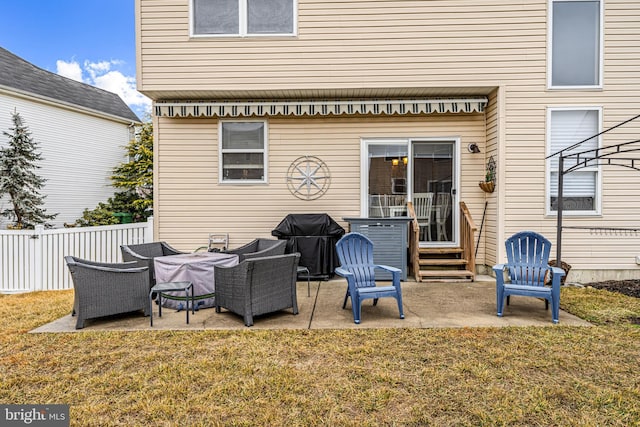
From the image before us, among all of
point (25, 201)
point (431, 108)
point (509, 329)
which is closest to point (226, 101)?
point (431, 108)

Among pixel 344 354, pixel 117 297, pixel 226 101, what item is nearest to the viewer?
pixel 344 354

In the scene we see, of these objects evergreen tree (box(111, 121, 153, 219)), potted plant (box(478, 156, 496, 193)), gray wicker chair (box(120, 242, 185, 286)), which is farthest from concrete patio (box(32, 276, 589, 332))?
evergreen tree (box(111, 121, 153, 219))

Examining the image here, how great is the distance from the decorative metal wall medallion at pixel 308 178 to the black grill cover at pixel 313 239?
623 millimetres

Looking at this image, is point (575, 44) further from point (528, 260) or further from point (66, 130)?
point (66, 130)

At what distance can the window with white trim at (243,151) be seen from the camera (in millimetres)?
7414

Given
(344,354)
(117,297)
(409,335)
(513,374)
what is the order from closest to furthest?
(513,374), (344,354), (409,335), (117,297)

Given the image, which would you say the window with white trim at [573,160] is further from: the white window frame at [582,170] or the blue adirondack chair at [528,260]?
the blue adirondack chair at [528,260]

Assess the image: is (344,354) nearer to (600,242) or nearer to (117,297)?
(117,297)

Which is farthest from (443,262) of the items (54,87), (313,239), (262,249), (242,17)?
(54,87)

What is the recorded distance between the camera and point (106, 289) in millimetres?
4348

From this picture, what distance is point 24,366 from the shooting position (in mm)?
3232

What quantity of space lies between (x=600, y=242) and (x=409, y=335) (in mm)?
5005

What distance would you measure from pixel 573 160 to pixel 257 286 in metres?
6.11

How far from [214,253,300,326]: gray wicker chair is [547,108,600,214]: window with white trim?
514 cm
